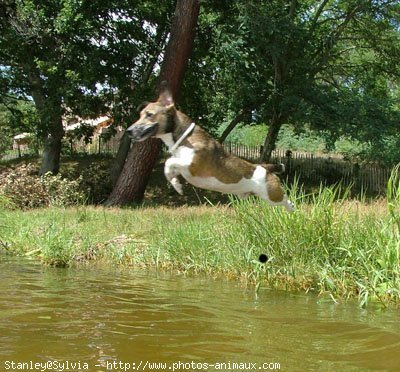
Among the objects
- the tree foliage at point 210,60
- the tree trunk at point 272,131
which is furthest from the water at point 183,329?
the tree trunk at point 272,131

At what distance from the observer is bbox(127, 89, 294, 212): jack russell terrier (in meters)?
4.86

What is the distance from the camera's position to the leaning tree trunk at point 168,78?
15089mm

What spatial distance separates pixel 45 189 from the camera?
2095cm

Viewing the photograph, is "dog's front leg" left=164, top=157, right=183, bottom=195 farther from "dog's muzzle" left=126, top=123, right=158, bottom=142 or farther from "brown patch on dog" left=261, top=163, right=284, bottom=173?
"brown patch on dog" left=261, top=163, right=284, bottom=173

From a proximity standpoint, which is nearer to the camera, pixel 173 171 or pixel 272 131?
pixel 173 171

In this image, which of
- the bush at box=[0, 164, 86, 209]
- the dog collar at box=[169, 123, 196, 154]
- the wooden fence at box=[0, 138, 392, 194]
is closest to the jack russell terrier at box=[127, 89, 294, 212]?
the dog collar at box=[169, 123, 196, 154]

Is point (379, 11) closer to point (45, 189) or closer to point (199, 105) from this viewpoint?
point (199, 105)

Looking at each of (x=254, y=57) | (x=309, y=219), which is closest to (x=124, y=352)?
(x=309, y=219)

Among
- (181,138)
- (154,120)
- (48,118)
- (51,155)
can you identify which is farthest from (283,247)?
(51,155)

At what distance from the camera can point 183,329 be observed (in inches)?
236

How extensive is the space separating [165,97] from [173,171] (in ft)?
2.19

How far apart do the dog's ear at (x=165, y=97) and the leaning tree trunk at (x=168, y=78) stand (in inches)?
349

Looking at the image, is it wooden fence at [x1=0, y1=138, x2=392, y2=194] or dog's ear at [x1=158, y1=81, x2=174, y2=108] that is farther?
wooden fence at [x1=0, y1=138, x2=392, y2=194]

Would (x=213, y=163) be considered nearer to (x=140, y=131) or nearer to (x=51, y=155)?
(x=140, y=131)
